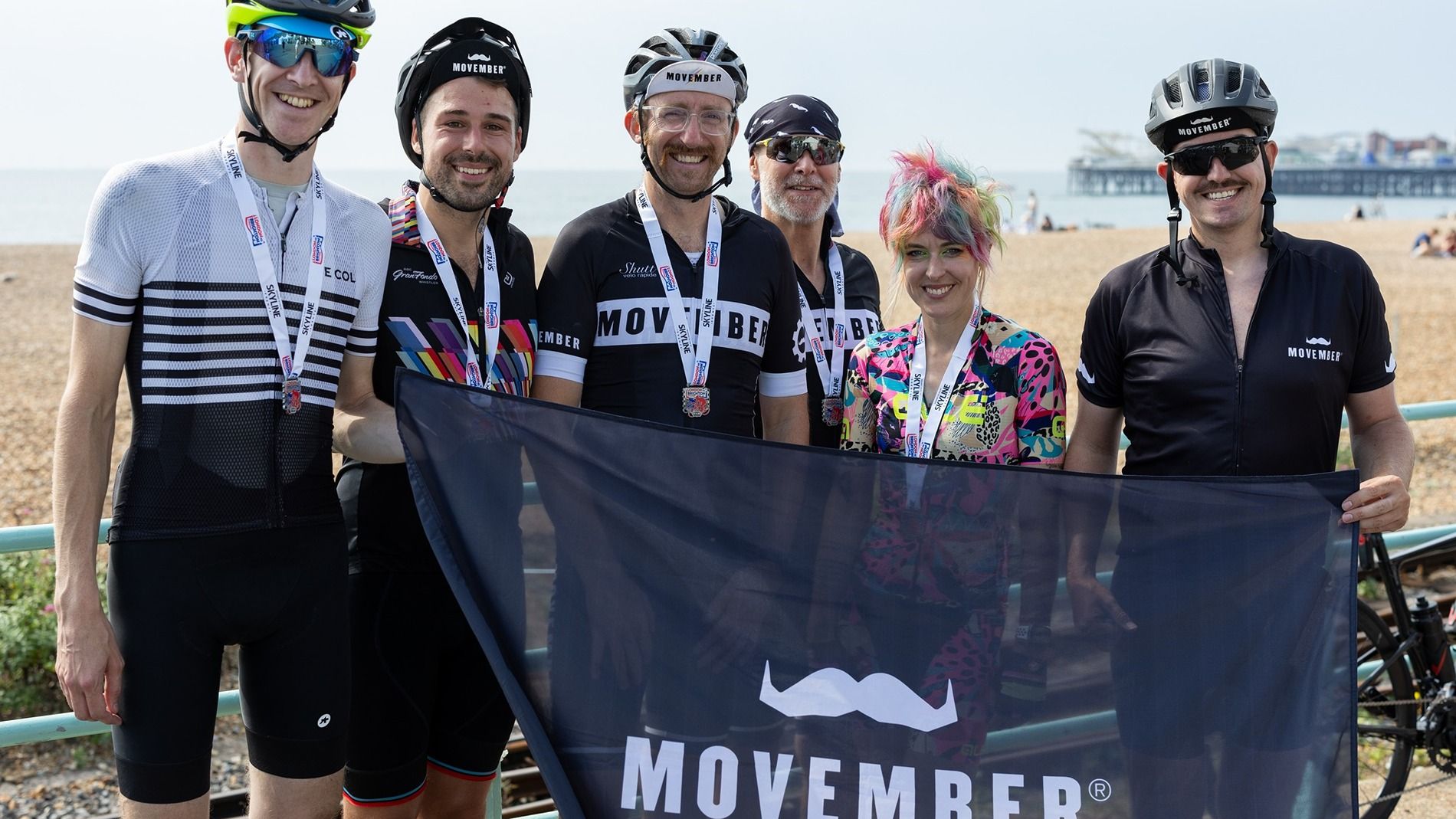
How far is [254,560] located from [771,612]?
4.63 feet

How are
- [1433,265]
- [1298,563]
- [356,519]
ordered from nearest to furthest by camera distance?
[1298,563], [356,519], [1433,265]

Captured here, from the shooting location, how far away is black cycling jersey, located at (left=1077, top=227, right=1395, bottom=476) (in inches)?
149

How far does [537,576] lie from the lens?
328 cm

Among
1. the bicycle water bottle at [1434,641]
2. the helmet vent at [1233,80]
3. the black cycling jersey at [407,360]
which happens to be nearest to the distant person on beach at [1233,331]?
the helmet vent at [1233,80]

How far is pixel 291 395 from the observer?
338cm

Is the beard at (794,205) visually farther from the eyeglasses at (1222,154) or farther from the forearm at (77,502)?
the forearm at (77,502)

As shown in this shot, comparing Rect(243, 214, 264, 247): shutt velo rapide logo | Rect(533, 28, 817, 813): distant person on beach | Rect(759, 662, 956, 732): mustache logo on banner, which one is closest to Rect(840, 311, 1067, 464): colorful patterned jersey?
Rect(533, 28, 817, 813): distant person on beach

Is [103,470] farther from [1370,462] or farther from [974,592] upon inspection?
[1370,462]

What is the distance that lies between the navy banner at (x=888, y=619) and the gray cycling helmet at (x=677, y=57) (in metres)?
1.34

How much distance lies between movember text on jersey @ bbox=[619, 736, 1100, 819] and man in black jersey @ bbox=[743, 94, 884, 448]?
184cm

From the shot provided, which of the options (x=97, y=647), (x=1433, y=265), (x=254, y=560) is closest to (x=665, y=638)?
(x=254, y=560)

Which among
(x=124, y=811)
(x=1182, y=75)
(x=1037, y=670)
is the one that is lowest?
(x=124, y=811)

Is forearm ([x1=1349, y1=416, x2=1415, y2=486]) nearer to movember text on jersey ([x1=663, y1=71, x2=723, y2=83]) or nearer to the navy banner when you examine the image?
the navy banner

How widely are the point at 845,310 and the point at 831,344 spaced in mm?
266
